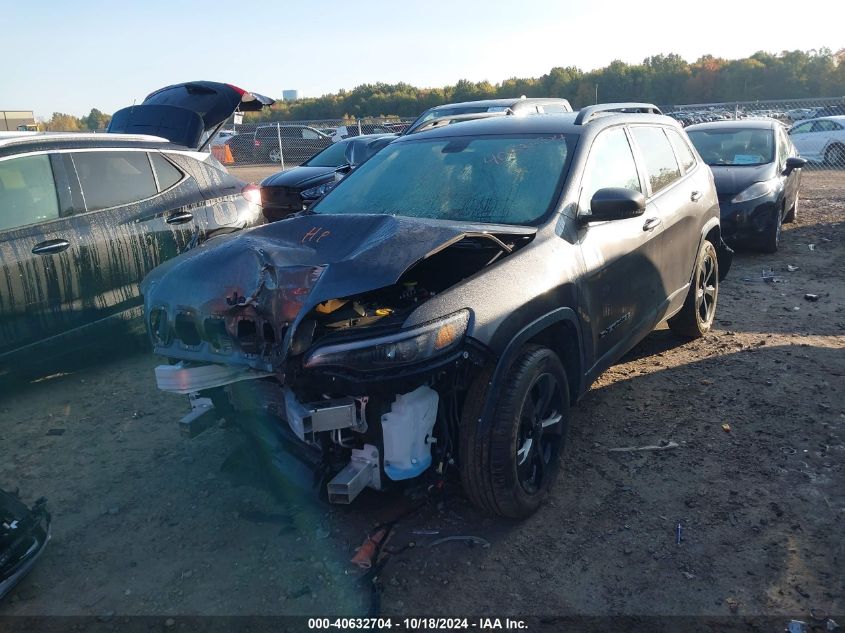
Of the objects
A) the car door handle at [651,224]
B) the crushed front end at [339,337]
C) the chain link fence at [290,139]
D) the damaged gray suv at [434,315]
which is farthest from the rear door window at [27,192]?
the chain link fence at [290,139]

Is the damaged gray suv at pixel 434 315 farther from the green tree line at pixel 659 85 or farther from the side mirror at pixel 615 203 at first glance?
the green tree line at pixel 659 85

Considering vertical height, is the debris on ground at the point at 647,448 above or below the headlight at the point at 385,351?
below

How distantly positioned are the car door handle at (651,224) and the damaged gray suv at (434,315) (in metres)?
0.06

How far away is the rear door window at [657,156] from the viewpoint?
450 centimetres

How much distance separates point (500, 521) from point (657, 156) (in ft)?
9.57

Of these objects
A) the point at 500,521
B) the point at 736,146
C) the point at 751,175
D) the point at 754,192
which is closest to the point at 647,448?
the point at 500,521

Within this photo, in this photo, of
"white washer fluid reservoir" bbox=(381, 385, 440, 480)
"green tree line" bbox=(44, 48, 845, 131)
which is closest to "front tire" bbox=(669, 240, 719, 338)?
"white washer fluid reservoir" bbox=(381, 385, 440, 480)

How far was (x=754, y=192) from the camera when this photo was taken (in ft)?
27.6

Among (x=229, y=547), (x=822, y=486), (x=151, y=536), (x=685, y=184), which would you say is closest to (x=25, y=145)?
(x=151, y=536)

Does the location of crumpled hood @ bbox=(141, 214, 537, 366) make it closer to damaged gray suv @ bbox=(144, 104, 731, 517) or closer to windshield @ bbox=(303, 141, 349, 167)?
damaged gray suv @ bbox=(144, 104, 731, 517)

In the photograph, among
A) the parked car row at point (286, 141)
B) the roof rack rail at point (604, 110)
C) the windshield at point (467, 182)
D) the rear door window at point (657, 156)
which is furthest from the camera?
the parked car row at point (286, 141)

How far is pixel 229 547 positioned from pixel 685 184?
13.1 ft

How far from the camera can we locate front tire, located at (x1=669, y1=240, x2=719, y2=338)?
5.22 m

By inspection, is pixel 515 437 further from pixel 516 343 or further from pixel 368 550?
pixel 368 550
